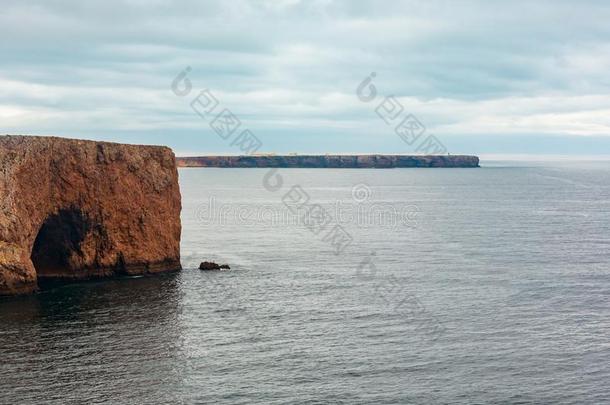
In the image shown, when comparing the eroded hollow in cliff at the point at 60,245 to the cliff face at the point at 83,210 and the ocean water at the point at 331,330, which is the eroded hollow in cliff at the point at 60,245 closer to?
the cliff face at the point at 83,210

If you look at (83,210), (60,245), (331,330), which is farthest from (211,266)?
(331,330)

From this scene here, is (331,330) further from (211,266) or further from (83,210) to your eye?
(83,210)

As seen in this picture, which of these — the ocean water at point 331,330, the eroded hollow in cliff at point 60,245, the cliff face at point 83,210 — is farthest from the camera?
the eroded hollow in cliff at point 60,245

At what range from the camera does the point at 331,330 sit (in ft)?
184

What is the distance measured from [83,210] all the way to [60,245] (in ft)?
13.9

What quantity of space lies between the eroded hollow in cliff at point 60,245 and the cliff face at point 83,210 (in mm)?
100

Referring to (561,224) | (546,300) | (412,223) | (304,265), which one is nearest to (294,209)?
(412,223)

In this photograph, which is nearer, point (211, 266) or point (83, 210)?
point (83, 210)

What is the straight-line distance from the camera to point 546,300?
212ft

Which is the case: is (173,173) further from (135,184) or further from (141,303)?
(141,303)

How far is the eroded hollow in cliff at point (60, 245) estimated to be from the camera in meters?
74.8

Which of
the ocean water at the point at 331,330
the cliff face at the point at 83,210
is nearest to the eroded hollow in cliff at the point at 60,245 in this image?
the cliff face at the point at 83,210

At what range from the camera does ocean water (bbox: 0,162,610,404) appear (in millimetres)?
44250

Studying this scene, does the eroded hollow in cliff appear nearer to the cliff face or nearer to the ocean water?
the cliff face
